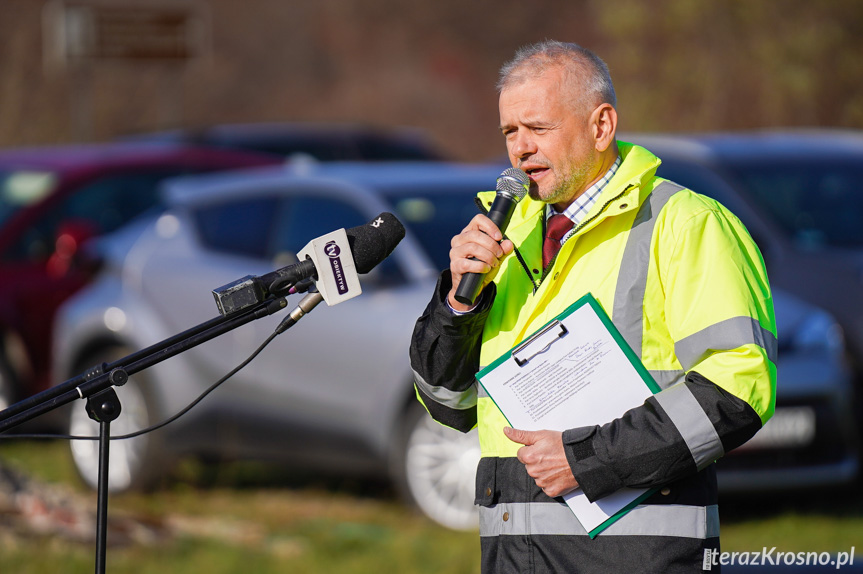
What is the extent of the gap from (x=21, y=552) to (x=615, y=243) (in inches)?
141

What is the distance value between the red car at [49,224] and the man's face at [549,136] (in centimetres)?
539

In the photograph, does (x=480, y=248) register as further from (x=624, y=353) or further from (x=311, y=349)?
(x=311, y=349)

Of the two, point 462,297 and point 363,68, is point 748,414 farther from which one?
point 363,68

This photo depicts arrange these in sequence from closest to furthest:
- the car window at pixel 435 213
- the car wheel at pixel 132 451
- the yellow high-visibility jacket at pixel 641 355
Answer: the yellow high-visibility jacket at pixel 641 355 → the car window at pixel 435 213 → the car wheel at pixel 132 451

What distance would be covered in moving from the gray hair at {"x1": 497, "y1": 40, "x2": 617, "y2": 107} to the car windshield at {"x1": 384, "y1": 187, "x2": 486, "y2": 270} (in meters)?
3.55

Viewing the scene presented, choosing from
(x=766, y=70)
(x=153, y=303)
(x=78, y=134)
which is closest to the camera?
(x=153, y=303)

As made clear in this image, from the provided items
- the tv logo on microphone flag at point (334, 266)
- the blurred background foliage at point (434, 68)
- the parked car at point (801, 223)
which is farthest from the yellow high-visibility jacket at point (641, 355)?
the blurred background foliage at point (434, 68)

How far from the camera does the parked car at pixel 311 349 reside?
597 centimetres

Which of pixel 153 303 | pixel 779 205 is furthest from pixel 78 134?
pixel 779 205

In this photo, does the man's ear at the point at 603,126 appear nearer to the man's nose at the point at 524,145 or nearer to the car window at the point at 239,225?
the man's nose at the point at 524,145

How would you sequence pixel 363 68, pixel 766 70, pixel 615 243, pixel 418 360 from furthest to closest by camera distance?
pixel 363 68, pixel 766 70, pixel 418 360, pixel 615 243

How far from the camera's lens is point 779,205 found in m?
7.11

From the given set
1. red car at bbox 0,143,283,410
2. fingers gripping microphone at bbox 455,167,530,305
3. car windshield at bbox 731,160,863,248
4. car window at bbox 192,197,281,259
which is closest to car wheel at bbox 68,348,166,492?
car window at bbox 192,197,281,259

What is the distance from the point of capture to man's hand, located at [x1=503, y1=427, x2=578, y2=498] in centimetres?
250
